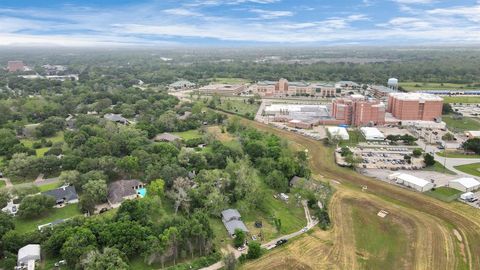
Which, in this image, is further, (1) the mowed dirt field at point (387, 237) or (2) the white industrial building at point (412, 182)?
(2) the white industrial building at point (412, 182)

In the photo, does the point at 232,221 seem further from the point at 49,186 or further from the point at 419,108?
the point at 419,108

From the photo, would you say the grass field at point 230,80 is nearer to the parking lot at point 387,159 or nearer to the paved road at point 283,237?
the parking lot at point 387,159

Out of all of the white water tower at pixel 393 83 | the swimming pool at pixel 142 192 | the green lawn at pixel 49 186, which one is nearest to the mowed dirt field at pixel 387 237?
the swimming pool at pixel 142 192

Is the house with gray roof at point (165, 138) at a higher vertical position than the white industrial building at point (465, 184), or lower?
higher

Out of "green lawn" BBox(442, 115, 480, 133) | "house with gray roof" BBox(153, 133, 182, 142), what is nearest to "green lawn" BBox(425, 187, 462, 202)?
"green lawn" BBox(442, 115, 480, 133)

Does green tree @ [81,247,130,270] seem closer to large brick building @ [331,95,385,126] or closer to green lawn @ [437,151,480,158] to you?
green lawn @ [437,151,480,158]

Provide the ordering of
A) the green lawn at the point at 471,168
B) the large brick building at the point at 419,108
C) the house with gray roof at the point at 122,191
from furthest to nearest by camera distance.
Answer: the large brick building at the point at 419,108
the green lawn at the point at 471,168
the house with gray roof at the point at 122,191

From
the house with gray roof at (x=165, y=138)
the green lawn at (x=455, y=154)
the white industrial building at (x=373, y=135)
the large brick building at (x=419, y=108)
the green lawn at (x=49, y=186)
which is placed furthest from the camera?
the large brick building at (x=419, y=108)
